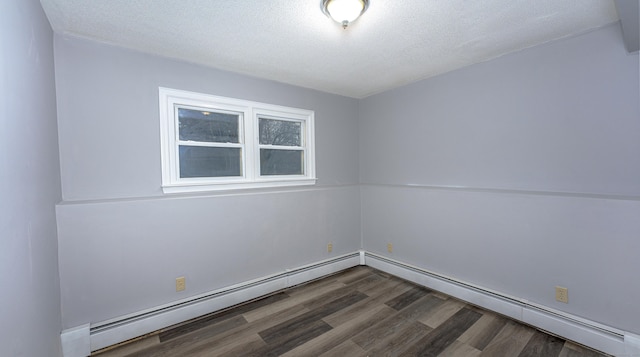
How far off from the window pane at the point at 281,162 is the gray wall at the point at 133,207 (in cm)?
31

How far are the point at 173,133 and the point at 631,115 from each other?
12.2ft

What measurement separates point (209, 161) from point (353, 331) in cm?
217

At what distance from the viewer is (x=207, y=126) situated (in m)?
2.65

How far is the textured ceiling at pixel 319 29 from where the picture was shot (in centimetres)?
169

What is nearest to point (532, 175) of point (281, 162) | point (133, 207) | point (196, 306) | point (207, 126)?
point (281, 162)

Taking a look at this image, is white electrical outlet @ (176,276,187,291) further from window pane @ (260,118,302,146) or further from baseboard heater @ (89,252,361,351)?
window pane @ (260,118,302,146)

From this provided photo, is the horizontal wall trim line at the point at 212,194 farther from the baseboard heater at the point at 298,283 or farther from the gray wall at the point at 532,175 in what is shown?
the gray wall at the point at 532,175

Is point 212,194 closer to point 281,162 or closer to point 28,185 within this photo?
point 281,162

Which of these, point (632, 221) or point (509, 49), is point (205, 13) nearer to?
point (509, 49)

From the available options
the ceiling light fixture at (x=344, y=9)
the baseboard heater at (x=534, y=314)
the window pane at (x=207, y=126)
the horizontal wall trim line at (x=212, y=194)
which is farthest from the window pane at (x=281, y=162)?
the baseboard heater at (x=534, y=314)

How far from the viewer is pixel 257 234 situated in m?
2.90

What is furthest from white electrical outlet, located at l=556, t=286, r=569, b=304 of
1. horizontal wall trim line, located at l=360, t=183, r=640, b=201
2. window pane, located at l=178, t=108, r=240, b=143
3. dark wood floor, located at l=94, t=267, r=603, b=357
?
window pane, located at l=178, t=108, r=240, b=143

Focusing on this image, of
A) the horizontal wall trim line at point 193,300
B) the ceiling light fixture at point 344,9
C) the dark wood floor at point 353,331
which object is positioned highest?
the ceiling light fixture at point 344,9

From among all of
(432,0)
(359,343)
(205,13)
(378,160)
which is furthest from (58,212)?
(378,160)
